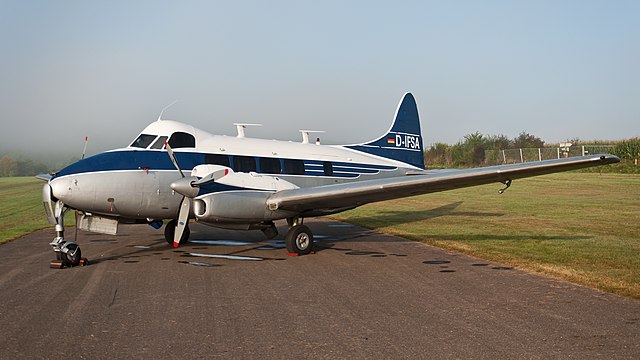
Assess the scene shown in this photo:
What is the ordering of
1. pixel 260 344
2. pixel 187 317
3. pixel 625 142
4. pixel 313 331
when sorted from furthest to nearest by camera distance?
pixel 625 142, pixel 187 317, pixel 313 331, pixel 260 344

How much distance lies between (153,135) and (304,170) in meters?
4.76

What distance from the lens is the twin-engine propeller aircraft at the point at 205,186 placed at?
1320 cm

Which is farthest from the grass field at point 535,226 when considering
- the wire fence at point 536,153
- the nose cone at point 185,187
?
the wire fence at point 536,153

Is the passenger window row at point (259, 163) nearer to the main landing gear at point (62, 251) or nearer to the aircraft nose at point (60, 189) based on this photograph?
the aircraft nose at point (60, 189)

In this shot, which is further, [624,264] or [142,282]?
[624,264]

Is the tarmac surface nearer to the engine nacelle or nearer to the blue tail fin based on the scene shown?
the engine nacelle

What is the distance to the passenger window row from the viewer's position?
1591 cm

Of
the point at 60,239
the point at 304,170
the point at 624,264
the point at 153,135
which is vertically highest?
the point at 153,135

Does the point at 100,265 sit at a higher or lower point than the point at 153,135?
lower

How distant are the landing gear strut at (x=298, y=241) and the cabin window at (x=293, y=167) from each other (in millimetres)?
2537

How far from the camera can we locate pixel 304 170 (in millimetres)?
17750

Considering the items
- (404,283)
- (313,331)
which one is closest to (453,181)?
(404,283)

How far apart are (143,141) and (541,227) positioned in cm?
1360

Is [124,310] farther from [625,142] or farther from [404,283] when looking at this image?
[625,142]
